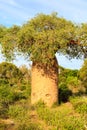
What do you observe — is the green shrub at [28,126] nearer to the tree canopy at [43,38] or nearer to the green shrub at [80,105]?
the green shrub at [80,105]

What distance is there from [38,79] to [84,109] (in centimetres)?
207

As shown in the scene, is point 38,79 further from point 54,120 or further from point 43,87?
point 54,120

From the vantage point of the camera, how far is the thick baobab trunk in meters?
11.3

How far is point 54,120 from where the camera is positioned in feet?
30.2

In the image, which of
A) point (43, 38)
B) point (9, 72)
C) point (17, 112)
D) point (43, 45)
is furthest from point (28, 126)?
point (9, 72)

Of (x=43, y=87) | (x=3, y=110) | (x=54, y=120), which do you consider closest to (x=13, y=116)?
(x=3, y=110)

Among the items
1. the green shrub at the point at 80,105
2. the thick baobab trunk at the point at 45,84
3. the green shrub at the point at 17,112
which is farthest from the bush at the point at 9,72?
the green shrub at the point at 17,112

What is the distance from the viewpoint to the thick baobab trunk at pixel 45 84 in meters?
11.3

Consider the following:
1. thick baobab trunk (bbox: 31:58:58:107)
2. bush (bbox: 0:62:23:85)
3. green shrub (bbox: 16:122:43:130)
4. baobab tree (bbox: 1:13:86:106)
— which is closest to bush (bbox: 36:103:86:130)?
green shrub (bbox: 16:122:43:130)

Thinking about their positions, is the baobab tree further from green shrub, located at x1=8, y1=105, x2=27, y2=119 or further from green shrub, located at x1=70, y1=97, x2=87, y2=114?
green shrub, located at x1=8, y1=105, x2=27, y2=119

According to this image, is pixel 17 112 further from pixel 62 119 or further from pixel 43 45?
pixel 43 45

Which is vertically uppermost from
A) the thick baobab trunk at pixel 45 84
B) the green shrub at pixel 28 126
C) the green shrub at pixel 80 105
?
the thick baobab trunk at pixel 45 84

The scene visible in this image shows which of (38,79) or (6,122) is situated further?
(38,79)

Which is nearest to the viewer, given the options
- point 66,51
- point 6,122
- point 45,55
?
point 6,122
